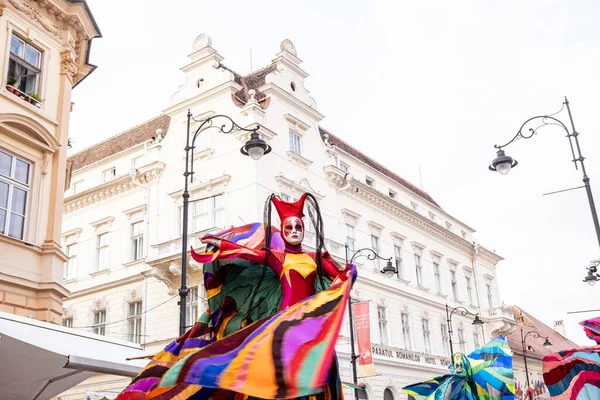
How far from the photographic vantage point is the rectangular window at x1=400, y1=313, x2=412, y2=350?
3334cm

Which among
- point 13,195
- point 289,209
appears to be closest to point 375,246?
point 13,195

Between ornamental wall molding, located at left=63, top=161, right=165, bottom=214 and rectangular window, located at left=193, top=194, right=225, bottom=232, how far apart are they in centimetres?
318

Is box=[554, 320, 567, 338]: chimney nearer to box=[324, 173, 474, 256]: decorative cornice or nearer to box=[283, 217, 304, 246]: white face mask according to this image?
box=[324, 173, 474, 256]: decorative cornice

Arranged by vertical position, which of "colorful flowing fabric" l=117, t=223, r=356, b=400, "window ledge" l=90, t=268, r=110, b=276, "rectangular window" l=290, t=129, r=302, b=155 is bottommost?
"colorful flowing fabric" l=117, t=223, r=356, b=400

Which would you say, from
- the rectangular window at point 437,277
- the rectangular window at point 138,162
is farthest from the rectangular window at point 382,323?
the rectangular window at point 138,162

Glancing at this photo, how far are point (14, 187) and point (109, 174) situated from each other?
1848 cm

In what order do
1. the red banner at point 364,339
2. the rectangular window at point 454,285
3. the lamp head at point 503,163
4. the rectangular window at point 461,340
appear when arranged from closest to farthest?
1. the lamp head at point 503,163
2. the red banner at point 364,339
3. the rectangular window at point 461,340
4. the rectangular window at point 454,285

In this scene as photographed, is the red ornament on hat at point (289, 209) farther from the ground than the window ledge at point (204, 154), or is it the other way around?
the window ledge at point (204, 154)

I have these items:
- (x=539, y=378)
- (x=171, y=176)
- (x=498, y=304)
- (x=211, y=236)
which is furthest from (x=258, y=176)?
(x=539, y=378)

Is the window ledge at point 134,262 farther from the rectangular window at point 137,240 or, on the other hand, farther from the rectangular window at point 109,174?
the rectangular window at point 109,174

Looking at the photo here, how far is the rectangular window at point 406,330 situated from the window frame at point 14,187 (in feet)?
73.9

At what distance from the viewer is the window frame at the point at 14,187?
1402 cm

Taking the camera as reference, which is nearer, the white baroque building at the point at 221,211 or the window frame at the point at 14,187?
the window frame at the point at 14,187

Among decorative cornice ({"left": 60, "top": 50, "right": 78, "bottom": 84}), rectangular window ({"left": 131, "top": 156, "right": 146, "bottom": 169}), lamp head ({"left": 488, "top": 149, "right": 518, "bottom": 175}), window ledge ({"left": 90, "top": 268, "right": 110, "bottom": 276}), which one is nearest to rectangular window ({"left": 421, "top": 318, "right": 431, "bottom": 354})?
window ledge ({"left": 90, "top": 268, "right": 110, "bottom": 276})
